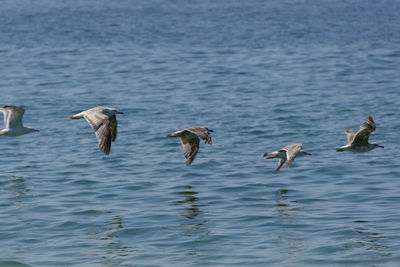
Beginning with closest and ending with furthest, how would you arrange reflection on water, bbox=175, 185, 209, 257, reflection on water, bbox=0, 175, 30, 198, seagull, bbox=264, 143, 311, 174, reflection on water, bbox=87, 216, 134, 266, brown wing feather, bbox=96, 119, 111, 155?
reflection on water, bbox=87, 216, 134, 266 < reflection on water, bbox=175, 185, 209, 257 < brown wing feather, bbox=96, 119, 111, 155 < seagull, bbox=264, 143, 311, 174 < reflection on water, bbox=0, 175, 30, 198

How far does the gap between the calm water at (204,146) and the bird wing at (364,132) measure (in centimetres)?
134

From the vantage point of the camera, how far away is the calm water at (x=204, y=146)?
623 inches

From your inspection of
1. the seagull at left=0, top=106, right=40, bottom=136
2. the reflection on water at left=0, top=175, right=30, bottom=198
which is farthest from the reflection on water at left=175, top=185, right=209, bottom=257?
the seagull at left=0, top=106, right=40, bottom=136

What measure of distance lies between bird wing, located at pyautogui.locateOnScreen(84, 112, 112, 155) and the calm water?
71.5 inches

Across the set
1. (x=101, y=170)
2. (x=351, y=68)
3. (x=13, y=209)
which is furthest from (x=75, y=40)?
(x=13, y=209)

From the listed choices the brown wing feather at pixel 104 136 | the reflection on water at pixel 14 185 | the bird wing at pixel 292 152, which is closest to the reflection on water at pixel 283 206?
the bird wing at pixel 292 152

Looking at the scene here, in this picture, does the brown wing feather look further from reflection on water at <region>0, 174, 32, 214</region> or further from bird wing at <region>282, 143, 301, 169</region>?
bird wing at <region>282, 143, 301, 169</region>

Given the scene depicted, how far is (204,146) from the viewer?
23.9 metres

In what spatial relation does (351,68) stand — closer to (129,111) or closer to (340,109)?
(340,109)

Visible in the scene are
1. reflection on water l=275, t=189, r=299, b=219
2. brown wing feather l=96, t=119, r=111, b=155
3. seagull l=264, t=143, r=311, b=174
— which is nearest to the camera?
brown wing feather l=96, t=119, r=111, b=155

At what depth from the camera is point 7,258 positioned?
15.2 m

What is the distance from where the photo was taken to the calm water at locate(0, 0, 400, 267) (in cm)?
1582

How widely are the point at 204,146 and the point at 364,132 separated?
6.82m

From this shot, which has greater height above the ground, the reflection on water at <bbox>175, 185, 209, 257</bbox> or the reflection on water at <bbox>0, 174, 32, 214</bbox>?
the reflection on water at <bbox>175, 185, 209, 257</bbox>
